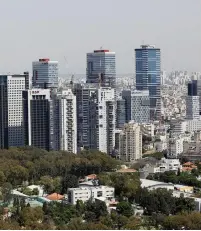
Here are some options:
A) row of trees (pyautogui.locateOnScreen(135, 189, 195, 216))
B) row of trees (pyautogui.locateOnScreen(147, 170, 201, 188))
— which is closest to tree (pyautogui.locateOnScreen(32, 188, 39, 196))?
row of trees (pyautogui.locateOnScreen(135, 189, 195, 216))

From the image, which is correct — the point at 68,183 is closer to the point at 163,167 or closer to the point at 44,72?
the point at 163,167

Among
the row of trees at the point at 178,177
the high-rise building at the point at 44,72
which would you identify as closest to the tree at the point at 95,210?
the row of trees at the point at 178,177

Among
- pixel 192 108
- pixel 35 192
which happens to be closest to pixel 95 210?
pixel 35 192

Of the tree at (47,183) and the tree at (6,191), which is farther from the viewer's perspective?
the tree at (47,183)

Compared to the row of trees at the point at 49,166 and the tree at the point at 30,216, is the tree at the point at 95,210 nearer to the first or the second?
the tree at the point at 30,216

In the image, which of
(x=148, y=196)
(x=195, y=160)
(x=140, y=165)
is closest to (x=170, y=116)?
(x=195, y=160)
